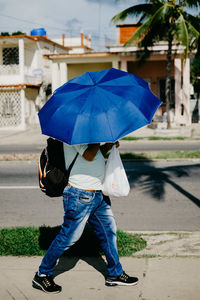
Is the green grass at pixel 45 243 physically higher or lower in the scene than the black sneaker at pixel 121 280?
lower

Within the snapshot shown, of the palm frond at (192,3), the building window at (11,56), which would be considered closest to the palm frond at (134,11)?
the palm frond at (192,3)

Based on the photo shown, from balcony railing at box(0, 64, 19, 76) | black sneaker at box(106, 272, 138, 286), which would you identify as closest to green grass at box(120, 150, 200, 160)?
black sneaker at box(106, 272, 138, 286)

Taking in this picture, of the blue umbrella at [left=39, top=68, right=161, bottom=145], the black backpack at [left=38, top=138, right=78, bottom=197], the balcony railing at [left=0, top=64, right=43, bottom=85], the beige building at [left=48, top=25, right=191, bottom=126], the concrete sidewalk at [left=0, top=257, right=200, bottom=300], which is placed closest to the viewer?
the blue umbrella at [left=39, top=68, right=161, bottom=145]

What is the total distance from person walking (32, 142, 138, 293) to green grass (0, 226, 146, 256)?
2.84ft

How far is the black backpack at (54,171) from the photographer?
3.67 metres

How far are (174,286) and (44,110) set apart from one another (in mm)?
2048

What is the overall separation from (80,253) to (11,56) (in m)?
26.6

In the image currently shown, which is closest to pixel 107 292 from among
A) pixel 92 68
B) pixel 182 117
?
pixel 182 117

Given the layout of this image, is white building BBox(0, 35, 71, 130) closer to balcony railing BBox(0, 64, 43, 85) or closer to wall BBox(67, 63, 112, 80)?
balcony railing BBox(0, 64, 43, 85)

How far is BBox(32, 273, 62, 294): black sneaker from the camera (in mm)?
3857

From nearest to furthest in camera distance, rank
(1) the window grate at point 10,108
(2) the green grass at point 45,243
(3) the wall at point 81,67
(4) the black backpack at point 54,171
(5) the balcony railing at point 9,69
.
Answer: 1. (4) the black backpack at point 54,171
2. (2) the green grass at point 45,243
3. (1) the window grate at point 10,108
4. (5) the balcony railing at point 9,69
5. (3) the wall at point 81,67

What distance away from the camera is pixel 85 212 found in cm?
372

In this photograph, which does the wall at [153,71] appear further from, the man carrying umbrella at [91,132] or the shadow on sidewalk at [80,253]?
the man carrying umbrella at [91,132]

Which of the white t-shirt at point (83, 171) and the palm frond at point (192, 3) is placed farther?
the palm frond at point (192, 3)
